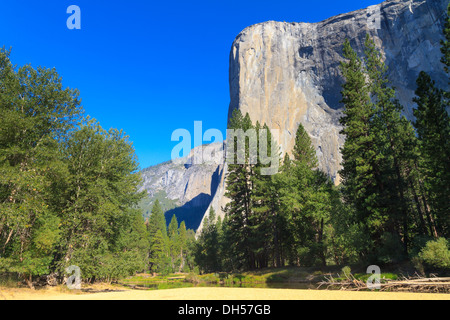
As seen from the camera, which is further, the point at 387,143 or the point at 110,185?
the point at 387,143

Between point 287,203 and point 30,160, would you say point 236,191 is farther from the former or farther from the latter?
point 30,160

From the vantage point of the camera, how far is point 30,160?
16406 mm

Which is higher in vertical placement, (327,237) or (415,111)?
(415,111)

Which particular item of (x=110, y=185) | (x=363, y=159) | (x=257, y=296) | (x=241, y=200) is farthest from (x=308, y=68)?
(x=257, y=296)

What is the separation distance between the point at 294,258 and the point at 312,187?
15514 millimetres

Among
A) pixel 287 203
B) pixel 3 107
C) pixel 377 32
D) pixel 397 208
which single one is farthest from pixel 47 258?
pixel 377 32

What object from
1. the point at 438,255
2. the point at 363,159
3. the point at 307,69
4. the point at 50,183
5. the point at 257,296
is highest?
the point at 307,69

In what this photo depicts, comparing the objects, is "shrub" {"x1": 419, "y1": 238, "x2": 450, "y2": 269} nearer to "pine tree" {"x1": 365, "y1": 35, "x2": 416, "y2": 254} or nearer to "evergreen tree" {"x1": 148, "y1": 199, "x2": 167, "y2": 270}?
"pine tree" {"x1": 365, "y1": 35, "x2": 416, "y2": 254}

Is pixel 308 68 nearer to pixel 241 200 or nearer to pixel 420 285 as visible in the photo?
pixel 241 200

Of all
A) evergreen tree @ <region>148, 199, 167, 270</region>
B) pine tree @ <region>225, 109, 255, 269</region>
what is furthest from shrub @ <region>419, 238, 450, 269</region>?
evergreen tree @ <region>148, 199, 167, 270</region>

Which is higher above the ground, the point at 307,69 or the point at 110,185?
the point at 307,69

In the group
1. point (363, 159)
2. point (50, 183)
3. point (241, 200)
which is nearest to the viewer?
point (50, 183)

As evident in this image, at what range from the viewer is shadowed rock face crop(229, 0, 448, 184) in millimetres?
112062

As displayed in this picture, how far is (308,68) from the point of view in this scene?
136 metres
